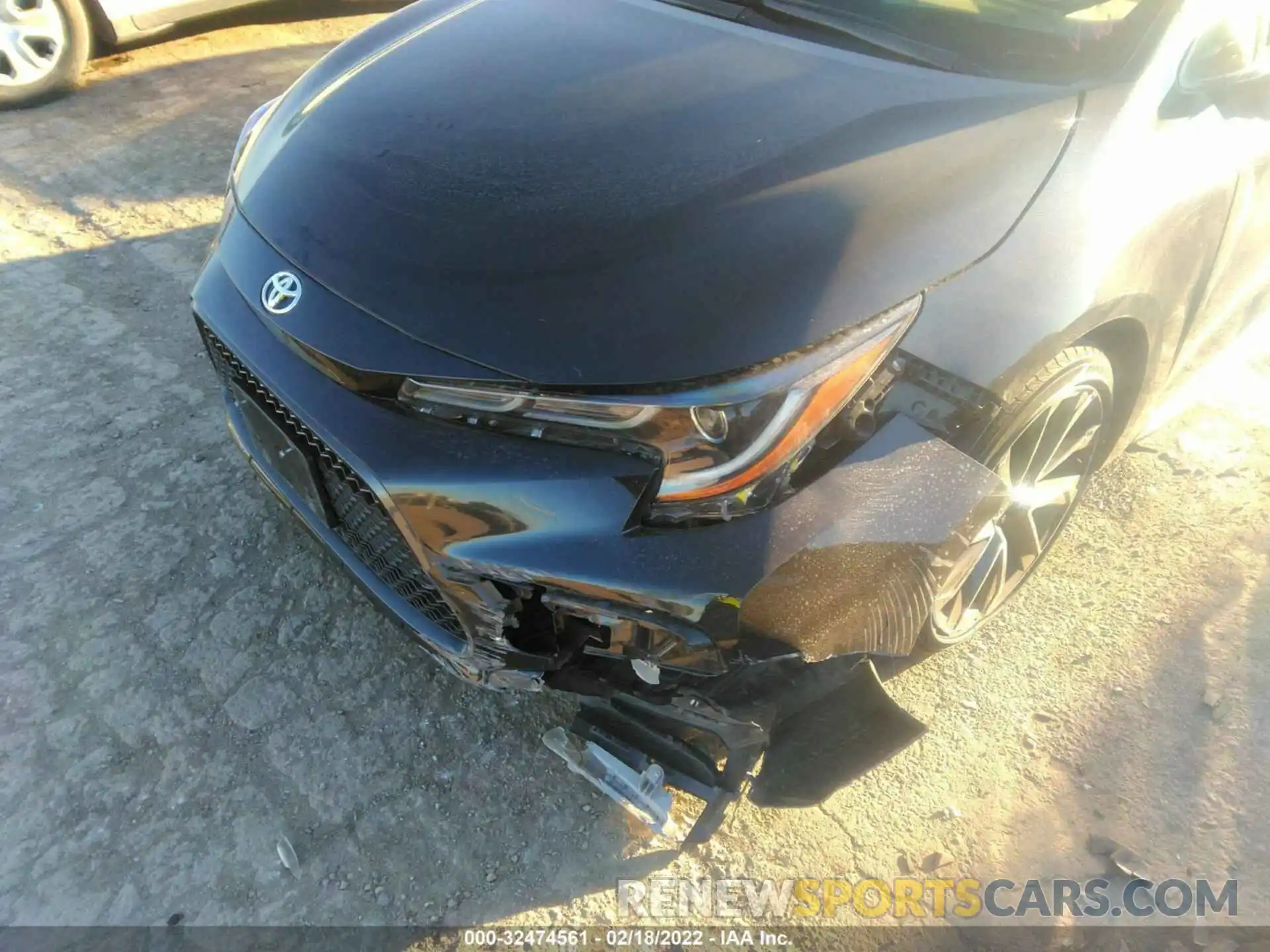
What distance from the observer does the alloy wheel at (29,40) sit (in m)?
4.35

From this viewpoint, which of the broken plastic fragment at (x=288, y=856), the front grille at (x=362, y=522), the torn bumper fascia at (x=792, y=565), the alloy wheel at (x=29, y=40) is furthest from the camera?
the alloy wheel at (x=29, y=40)

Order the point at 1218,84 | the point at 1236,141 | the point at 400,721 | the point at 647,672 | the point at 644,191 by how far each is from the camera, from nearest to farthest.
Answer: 1. the point at 647,672
2. the point at 644,191
3. the point at 1218,84
4. the point at 1236,141
5. the point at 400,721

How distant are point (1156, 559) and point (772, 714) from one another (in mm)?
1656

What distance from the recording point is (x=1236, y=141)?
2.00 metres

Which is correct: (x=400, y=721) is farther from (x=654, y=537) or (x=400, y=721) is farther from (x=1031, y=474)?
(x=1031, y=474)

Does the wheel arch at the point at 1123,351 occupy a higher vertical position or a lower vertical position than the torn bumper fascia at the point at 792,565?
higher

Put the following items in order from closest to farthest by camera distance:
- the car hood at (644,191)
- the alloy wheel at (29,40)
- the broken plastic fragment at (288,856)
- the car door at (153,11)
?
1. the car hood at (644,191)
2. the broken plastic fragment at (288,856)
3. the alloy wheel at (29,40)
4. the car door at (153,11)

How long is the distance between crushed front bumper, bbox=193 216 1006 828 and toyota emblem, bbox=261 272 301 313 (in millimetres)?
38

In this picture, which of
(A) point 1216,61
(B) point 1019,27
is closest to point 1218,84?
(A) point 1216,61

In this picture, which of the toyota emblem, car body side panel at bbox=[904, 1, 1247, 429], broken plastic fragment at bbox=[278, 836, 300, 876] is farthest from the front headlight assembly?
broken plastic fragment at bbox=[278, 836, 300, 876]

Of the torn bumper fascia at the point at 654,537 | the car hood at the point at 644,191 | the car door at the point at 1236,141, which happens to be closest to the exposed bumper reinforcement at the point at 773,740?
the torn bumper fascia at the point at 654,537

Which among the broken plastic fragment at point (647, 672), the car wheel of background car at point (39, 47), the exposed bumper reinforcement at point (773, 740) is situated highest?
the broken plastic fragment at point (647, 672)

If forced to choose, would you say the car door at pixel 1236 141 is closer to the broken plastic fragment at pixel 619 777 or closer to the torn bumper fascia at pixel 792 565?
the torn bumper fascia at pixel 792 565

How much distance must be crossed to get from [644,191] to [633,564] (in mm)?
782
